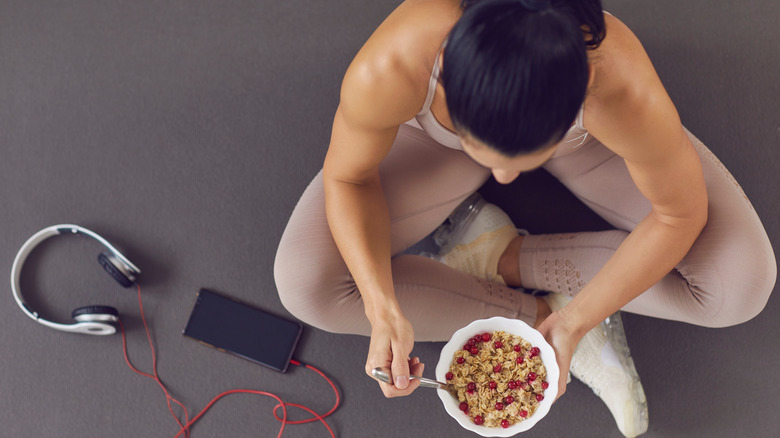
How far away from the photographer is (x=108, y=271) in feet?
4.01

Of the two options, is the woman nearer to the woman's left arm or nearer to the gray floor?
the woman's left arm

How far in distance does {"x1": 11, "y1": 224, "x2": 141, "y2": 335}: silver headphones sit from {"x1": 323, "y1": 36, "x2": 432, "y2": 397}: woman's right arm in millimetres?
572

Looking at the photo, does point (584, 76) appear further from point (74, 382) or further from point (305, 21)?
point (74, 382)

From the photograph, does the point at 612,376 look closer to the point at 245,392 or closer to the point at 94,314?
the point at 245,392

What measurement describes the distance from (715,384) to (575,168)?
1.99 ft

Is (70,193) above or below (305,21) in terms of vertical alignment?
below

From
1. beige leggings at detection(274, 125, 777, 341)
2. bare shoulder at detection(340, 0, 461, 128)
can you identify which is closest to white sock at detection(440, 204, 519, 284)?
beige leggings at detection(274, 125, 777, 341)

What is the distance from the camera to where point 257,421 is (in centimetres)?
123

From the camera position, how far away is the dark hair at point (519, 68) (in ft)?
1.51

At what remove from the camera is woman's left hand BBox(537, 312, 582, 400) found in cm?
87

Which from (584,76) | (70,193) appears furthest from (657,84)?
(70,193)

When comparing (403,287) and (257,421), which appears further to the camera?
(257,421)

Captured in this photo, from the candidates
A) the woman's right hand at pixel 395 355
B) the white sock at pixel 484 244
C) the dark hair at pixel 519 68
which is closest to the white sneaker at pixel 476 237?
the white sock at pixel 484 244

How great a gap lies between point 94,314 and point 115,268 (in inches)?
4.1
